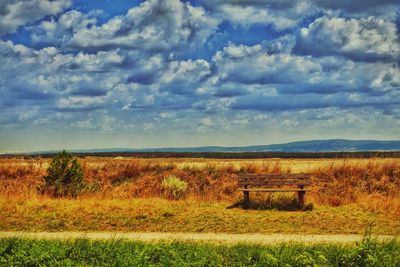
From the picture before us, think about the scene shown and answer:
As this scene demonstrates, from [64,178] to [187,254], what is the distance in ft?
46.2

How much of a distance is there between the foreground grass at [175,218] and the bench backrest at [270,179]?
1273 mm

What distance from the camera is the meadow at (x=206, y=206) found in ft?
56.2

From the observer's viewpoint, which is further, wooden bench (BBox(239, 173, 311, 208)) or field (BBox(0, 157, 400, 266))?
wooden bench (BBox(239, 173, 311, 208))

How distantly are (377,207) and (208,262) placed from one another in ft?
32.9

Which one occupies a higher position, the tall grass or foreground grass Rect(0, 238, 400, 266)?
the tall grass

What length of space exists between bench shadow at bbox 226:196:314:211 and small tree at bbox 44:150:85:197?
7261 mm

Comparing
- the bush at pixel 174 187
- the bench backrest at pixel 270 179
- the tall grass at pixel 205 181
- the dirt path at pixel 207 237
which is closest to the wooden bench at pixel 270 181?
the bench backrest at pixel 270 179

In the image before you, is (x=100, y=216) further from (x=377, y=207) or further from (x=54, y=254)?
(x=377, y=207)

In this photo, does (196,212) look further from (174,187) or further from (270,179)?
(174,187)

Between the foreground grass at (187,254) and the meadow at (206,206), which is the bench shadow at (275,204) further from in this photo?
the foreground grass at (187,254)

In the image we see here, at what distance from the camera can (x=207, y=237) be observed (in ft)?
49.3

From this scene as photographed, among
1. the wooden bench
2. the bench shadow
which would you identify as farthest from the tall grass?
the bench shadow

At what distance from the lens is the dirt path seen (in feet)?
46.8

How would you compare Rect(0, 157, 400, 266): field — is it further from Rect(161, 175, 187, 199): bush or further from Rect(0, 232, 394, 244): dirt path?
Rect(0, 232, 394, 244): dirt path
